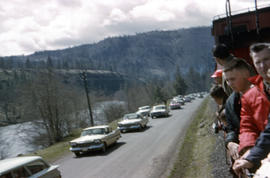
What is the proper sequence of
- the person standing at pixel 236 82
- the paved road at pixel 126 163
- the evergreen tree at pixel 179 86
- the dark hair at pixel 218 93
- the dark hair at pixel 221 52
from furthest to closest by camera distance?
the evergreen tree at pixel 179 86, the paved road at pixel 126 163, the dark hair at pixel 218 93, the dark hair at pixel 221 52, the person standing at pixel 236 82

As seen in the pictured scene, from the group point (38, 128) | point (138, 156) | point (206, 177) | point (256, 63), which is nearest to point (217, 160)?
point (206, 177)

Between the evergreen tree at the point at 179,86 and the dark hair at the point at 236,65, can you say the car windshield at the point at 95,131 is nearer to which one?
the dark hair at the point at 236,65

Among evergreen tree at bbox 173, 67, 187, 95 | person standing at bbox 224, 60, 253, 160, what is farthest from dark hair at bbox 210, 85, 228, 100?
evergreen tree at bbox 173, 67, 187, 95

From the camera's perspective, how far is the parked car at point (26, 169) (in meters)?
6.20

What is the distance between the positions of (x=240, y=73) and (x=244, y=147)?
830 mm

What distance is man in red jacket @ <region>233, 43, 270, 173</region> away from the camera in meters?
2.16

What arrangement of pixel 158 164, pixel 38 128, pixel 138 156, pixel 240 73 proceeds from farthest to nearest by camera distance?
pixel 38 128 < pixel 138 156 < pixel 158 164 < pixel 240 73

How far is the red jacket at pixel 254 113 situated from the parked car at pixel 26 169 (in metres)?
5.55

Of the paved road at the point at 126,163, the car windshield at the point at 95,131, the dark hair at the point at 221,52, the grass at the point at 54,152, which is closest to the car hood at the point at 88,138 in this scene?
the car windshield at the point at 95,131

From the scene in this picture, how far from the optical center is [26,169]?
6617 mm

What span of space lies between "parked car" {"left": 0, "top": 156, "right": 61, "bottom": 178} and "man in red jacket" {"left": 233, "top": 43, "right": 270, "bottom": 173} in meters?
5.55

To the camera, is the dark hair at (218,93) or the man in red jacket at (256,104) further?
the dark hair at (218,93)

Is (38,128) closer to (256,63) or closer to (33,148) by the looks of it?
(33,148)

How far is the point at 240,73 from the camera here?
9.22 feet
